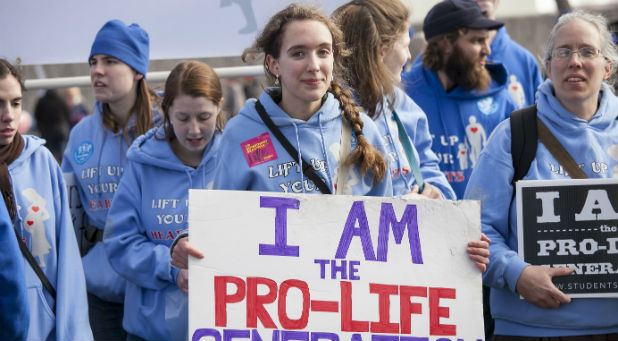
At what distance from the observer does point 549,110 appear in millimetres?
4688

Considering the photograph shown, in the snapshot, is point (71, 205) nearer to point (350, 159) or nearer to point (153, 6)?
point (153, 6)

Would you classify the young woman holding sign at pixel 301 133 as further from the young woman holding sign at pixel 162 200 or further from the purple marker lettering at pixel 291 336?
the young woman holding sign at pixel 162 200

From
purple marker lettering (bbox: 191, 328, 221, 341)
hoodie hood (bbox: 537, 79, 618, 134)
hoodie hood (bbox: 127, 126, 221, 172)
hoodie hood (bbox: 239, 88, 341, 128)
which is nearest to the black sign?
hoodie hood (bbox: 537, 79, 618, 134)

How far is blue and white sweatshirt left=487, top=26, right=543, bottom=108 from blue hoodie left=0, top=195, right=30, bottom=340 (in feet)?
12.6

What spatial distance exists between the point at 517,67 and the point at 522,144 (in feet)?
6.83

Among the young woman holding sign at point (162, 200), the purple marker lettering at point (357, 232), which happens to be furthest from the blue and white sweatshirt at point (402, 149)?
the young woman holding sign at point (162, 200)

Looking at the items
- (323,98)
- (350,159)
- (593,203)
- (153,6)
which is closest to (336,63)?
(323,98)

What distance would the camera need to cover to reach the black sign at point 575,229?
174 inches

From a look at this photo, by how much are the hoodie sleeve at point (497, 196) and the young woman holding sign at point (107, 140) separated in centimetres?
215

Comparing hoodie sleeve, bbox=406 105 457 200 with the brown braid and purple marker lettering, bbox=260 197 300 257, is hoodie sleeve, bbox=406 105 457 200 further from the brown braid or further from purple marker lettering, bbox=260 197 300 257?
purple marker lettering, bbox=260 197 300 257

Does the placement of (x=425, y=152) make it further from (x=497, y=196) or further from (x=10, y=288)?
(x=10, y=288)

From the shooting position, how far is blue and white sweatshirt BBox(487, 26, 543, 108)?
6449 mm

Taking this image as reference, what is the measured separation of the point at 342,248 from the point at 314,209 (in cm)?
20

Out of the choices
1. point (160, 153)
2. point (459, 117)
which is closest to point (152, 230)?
point (160, 153)
